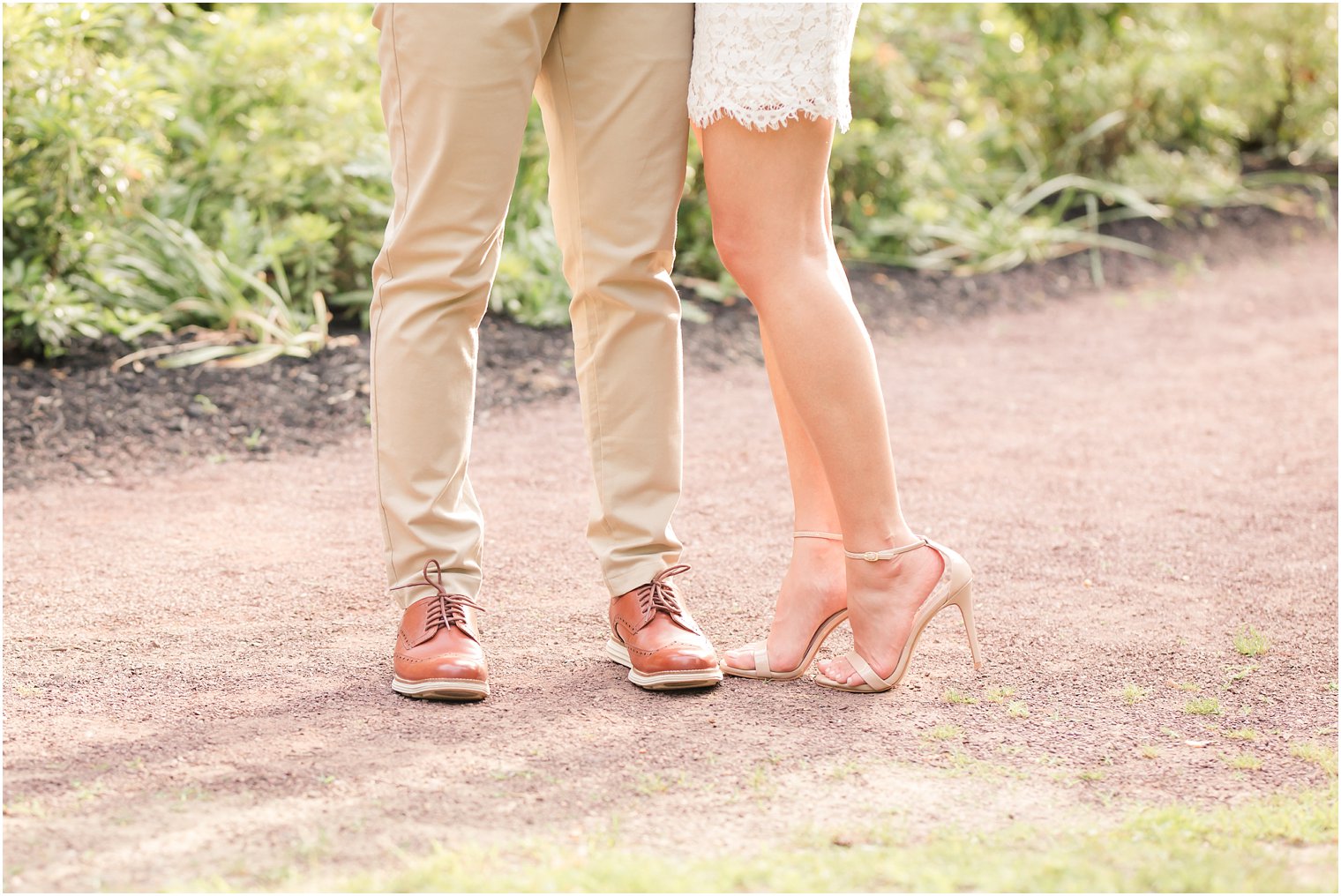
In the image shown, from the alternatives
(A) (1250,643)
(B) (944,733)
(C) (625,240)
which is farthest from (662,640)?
(A) (1250,643)

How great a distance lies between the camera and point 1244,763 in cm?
203

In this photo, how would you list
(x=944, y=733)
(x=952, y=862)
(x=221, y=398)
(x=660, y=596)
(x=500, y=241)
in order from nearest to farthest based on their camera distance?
(x=952, y=862)
(x=944, y=733)
(x=500, y=241)
(x=660, y=596)
(x=221, y=398)

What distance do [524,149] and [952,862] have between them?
4.63 metres

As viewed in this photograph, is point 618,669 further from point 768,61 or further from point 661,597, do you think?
point 768,61

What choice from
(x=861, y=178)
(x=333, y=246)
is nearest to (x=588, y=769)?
(x=333, y=246)

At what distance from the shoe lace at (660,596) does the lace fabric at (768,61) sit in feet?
2.60

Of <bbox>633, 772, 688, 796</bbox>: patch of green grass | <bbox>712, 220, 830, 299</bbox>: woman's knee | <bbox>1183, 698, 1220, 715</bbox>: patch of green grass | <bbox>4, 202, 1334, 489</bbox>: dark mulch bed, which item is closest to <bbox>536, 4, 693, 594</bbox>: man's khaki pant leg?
<bbox>712, 220, 830, 299</bbox>: woman's knee

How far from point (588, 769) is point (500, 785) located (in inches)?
5.4

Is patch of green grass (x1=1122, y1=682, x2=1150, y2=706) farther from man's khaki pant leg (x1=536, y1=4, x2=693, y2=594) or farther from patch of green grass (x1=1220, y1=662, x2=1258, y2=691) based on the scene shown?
man's khaki pant leg (x1=536, y1=4, x2=693, y2=594)

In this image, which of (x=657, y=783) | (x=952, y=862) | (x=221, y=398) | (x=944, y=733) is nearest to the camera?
(x=952, y=862)

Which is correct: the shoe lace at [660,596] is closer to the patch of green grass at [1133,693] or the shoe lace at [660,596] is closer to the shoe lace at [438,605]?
the shoe lace at [438,605]

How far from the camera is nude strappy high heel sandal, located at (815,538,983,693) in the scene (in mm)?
2283

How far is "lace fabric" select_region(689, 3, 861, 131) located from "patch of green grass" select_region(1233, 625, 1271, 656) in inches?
51.2

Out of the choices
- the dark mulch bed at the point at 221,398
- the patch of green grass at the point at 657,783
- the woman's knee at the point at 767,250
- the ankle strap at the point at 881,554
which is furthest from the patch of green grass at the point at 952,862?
the dark mulch bed at the point at 221,398
